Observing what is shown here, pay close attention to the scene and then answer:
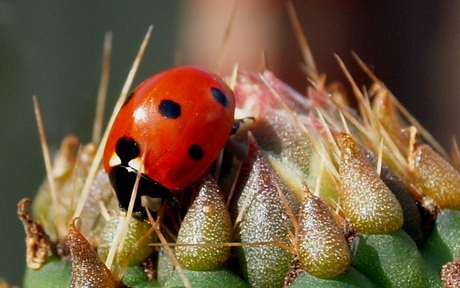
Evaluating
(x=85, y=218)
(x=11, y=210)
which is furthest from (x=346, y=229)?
(x=11, y=210)

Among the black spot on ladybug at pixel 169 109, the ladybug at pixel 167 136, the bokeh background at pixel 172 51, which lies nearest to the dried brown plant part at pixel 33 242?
the ladybug at pixel 167 136

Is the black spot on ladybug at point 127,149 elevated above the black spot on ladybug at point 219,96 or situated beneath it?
situated beneath

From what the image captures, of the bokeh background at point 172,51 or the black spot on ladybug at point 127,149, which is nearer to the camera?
the black spot on ladybug at point 127,149

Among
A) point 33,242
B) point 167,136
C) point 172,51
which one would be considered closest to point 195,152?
point 167,136

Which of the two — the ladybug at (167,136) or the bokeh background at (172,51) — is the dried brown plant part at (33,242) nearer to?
the ladybug at (167,136)

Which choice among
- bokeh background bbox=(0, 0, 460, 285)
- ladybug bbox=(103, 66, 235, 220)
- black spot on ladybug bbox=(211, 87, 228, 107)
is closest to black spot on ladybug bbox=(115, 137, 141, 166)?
ladybug bbox=(103, 66, 235, 220)

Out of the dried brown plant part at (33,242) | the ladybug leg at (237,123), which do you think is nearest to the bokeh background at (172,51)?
the dried brown plant part at (33,242)

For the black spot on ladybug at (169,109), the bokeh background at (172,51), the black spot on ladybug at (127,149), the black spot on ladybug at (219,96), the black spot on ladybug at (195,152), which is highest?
the black spot on ladybug at (219,96)
